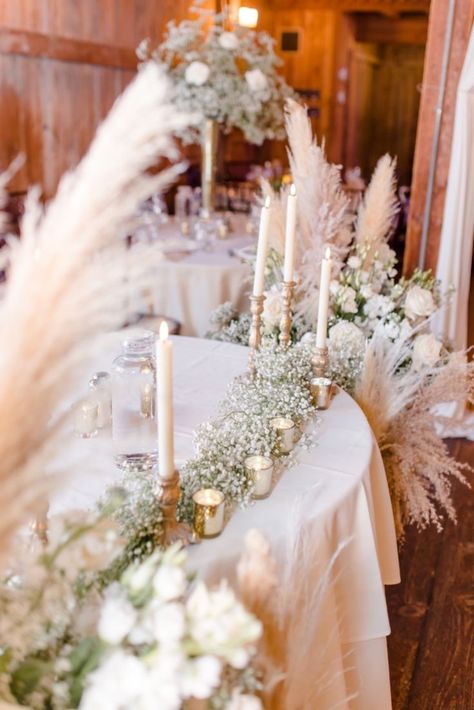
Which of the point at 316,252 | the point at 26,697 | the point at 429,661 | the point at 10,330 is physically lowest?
the point at 429,661

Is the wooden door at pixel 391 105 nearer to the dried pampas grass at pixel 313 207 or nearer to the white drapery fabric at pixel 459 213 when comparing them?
the white drapery fabric at pixel 459 213

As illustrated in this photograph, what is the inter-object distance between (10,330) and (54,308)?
4 centimetres

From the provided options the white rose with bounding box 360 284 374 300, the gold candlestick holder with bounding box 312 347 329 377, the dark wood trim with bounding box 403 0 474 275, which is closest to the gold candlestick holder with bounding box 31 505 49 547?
the gold candlestick holder with bounding box 312 347 329 377

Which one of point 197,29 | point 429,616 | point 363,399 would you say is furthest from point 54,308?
point 197,29

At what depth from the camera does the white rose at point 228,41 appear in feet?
13.4

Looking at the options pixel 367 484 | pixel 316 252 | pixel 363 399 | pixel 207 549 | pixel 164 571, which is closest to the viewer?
pixel 164 571

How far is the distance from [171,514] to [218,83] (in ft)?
11.3

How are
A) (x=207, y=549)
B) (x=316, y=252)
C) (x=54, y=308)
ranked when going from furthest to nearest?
(x=316, y=252) < (x=207, y=549) < (x=54, y=308)

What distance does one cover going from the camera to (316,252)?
239cm

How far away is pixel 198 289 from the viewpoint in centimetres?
345

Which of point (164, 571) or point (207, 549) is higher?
point (164, 571)

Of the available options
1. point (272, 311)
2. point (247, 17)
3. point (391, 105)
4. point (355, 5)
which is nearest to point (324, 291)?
point (272, 311)

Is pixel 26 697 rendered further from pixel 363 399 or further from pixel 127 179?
pixel 363 399

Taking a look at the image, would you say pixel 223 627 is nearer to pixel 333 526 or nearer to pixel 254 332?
pixel 333 526
